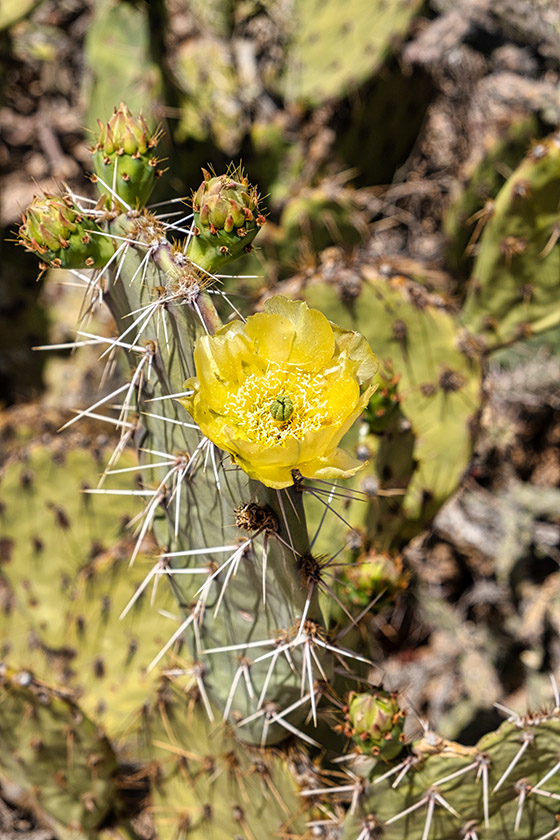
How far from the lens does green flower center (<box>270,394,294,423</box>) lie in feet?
3.29

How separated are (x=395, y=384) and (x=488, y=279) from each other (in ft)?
2.61

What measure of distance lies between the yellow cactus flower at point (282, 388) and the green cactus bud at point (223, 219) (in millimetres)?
101

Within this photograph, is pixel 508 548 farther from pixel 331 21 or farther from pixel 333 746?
pixel 331 21

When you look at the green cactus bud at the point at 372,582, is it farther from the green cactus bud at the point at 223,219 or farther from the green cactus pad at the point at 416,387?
the green cactus bud at the point at 223,219

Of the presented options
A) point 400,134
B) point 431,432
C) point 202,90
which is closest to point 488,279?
point 431,432

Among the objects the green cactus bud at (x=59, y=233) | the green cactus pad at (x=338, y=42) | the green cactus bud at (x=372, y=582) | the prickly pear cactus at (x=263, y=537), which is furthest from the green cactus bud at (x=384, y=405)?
the green cactus pad at (x=338, y=42)

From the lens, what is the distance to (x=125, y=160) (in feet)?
4.08

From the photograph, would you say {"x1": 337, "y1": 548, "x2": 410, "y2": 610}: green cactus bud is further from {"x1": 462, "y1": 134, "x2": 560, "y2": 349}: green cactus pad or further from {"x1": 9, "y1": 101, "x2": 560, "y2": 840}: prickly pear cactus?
{"x1": 462, "y1": 134, "x2": 560, "y2": 349}: green cactus pad

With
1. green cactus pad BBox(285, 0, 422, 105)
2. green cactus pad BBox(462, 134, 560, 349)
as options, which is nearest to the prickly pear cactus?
green cactus pad BBox(462, 134, 560, 349)

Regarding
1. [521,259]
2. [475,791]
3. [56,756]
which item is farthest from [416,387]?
[56,756]

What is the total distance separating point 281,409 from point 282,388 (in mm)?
68

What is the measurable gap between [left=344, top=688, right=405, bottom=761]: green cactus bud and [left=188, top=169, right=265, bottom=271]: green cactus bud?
75 centimetres

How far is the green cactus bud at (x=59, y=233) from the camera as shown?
117 centimetres

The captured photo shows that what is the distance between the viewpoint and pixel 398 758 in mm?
1421
